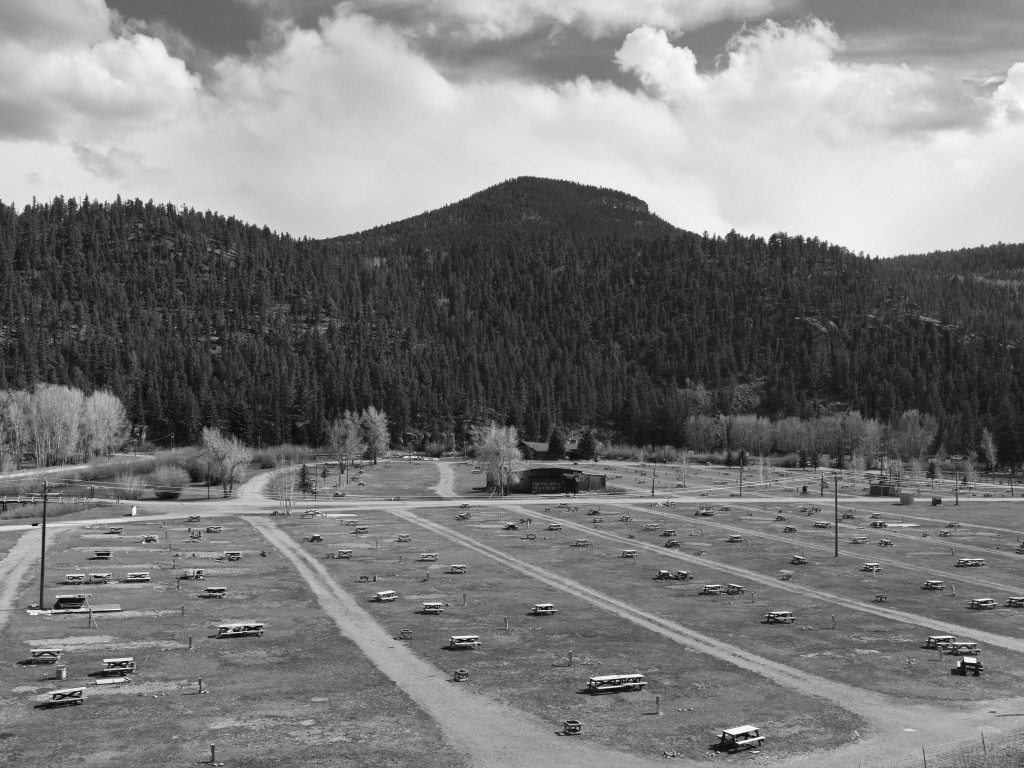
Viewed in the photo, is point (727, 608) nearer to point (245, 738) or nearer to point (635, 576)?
point (635, 576)

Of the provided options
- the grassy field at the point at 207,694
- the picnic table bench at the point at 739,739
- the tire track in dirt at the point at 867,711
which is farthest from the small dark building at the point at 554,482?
the picnic table bench at the point at 739,739

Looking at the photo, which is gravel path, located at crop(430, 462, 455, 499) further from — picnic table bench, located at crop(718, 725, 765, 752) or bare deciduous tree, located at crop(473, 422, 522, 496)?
picnic table bench, located at crop(718, 725, 765, 752)

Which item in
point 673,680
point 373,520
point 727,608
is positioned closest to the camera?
point 673,680

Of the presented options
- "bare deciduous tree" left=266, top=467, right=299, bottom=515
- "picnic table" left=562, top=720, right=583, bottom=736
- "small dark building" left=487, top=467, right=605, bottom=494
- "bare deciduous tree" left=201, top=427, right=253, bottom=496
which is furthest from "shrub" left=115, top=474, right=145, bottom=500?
"picnic table" left=562, top=720, right=583, bottom=736

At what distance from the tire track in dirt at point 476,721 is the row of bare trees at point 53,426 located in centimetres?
14258

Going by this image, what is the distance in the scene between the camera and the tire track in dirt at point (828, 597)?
5881cm

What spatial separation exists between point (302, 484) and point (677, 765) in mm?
118444

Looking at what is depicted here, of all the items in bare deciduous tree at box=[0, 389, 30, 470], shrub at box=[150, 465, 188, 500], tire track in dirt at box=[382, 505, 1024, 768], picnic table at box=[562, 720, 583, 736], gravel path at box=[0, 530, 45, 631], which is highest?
bare deciduous tree at box=[0, 389, 30, 470]

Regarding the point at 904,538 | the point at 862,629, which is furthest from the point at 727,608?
the point at 904,538

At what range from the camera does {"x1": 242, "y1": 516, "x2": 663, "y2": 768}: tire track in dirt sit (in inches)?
1458

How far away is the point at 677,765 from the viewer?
3653 cm

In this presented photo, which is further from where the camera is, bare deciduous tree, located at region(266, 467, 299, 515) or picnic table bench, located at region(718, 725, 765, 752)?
bare deciduous tree, located at region(266, 467, 299, 515)

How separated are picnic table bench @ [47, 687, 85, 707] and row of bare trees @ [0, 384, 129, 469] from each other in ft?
476

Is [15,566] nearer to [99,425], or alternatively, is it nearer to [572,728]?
[572,728]
